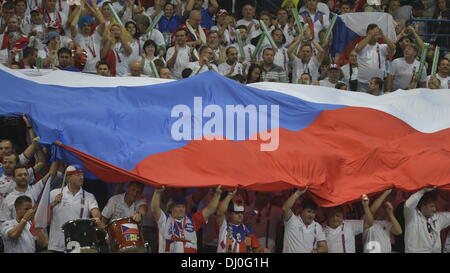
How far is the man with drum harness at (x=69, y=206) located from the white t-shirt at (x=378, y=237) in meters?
3.27

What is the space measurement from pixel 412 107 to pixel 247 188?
331 cm

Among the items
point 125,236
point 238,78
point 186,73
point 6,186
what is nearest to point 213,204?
point 125,236

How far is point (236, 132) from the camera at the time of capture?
40.7ft

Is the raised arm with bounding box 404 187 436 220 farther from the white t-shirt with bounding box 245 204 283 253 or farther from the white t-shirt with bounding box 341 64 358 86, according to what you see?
the white t-shirt with bounding box 341 64 358 86

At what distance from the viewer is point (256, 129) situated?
12.5m

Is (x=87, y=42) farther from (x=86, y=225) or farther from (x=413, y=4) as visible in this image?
(x=413, y=4)


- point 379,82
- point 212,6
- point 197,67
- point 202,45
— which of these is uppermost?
point 212,6

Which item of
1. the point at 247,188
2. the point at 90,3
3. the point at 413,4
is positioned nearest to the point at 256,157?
the point at 247,188

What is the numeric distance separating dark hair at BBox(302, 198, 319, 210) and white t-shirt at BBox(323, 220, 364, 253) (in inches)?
12.4

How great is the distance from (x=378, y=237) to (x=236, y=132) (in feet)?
7.21

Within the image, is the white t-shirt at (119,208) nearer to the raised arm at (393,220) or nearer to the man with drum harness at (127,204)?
the man with drum harness at (127,204)

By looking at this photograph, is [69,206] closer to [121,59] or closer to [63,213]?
[63,213]

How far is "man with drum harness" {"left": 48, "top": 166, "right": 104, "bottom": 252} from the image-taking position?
37.0 feet

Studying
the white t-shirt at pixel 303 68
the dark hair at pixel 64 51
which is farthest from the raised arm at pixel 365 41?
the dark hair at pixel 64 51
